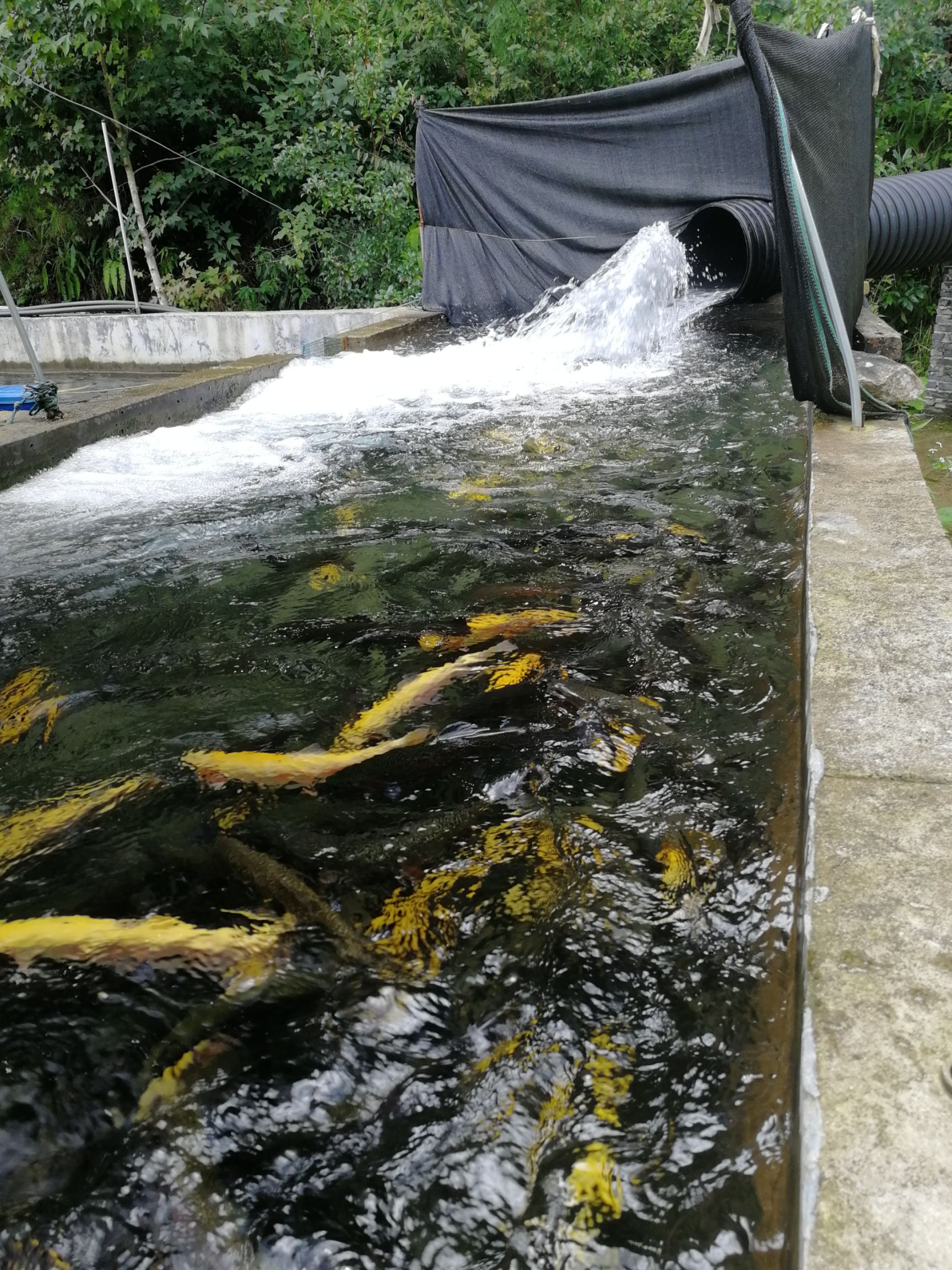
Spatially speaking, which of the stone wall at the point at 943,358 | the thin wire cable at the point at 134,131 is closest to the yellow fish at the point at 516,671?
the stone wall at the point at 943,358

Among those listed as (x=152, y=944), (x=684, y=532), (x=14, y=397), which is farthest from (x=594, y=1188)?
(x=14, y=397)

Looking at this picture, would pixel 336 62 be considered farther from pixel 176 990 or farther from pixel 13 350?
pixel 176 990

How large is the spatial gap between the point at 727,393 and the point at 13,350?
9505 mm

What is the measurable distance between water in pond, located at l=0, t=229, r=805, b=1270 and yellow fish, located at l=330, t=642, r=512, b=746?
1 centimetres

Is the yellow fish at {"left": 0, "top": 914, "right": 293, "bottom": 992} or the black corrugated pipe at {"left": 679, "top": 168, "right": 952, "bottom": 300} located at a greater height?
the black corrugated pipe at {"left": 679, "top": 168, "right": 952, "bottom": 300}

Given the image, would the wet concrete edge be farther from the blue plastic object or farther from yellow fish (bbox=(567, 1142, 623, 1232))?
yellow fish (bbox=(567, 1142, 623, 1232))

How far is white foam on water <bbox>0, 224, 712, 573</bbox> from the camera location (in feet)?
15.5

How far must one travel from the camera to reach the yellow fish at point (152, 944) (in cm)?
177

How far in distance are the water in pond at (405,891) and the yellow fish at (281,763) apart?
0.04 feet

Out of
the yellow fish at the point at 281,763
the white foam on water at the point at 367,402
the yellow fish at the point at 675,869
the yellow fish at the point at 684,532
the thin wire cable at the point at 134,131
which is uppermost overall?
the thin wire cable at the point at 134,131

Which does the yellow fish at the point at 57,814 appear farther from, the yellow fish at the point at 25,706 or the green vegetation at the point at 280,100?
the green vegetation at the point at 280,100

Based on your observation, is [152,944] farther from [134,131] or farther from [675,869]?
[134,131]

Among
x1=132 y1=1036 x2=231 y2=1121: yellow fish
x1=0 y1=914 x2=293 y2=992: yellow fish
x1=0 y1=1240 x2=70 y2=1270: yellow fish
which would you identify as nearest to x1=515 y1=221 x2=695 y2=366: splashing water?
x1=0 y1=914 x2=293 y2=992: yellow fish

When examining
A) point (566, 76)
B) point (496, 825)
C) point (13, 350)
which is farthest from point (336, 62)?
point (496, 825)
